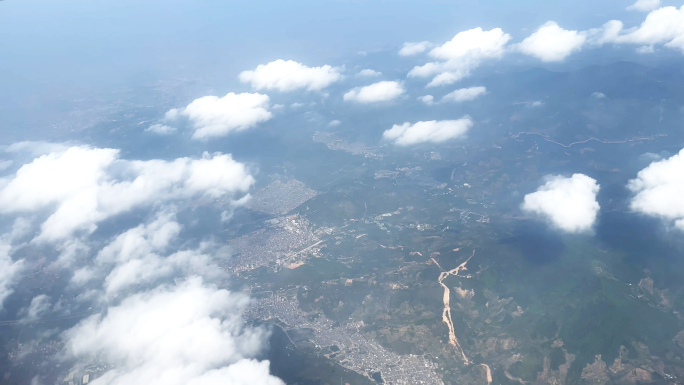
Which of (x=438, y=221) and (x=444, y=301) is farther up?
(x=438, y=221)

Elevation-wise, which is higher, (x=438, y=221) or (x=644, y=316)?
(x=438, y=221)

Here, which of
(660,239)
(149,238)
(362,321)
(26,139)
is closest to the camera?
(362,321)

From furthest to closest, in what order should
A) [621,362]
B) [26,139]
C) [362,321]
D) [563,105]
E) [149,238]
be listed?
1. [26,139]
2. [563,105]
3. [149,238]
4. [362,321]
5. [621,362]

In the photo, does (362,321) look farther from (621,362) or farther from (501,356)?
(621,362)

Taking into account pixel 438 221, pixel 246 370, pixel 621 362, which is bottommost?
pixel 621 362

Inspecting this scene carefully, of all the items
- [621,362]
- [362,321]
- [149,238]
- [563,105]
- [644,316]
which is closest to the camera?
[621,362]

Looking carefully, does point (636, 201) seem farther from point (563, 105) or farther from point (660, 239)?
point (563, 105)

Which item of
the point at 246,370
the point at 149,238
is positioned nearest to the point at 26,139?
the point at 149,238

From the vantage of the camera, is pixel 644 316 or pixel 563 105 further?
pixel 563 105

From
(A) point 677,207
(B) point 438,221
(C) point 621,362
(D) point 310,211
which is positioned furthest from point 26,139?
(A) point 677,207
